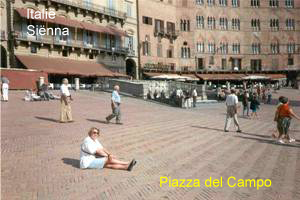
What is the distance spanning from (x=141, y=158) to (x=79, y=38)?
35517mm

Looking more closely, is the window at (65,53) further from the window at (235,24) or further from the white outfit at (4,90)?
the window at (235,24)

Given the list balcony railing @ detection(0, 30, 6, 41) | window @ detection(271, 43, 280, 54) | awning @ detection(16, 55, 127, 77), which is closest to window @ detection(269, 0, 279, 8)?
window @ detection(271, 43, 280, 54)

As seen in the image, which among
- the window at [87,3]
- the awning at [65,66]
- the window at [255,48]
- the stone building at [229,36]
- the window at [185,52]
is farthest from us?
the window at [255,48]

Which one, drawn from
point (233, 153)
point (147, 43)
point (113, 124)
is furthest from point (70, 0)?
point (233, 153)

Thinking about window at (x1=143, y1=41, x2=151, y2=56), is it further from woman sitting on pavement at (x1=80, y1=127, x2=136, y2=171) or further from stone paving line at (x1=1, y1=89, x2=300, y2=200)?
woman sitting on pavement at (x1=80, y1=127, x2=136, y2=171)

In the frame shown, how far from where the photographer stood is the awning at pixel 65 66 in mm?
37688

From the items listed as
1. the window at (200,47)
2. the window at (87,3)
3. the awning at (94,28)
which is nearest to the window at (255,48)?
the window at (200,47)

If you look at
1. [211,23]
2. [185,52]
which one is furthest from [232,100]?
[211,23]

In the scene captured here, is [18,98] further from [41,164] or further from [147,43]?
[147,43]

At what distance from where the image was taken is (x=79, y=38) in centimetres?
4484

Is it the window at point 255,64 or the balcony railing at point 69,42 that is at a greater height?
the balcony railing at point 69,42

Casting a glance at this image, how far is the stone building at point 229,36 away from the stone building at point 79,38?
24.1ft

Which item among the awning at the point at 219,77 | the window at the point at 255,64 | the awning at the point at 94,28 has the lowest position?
the awning at the point at 219,77

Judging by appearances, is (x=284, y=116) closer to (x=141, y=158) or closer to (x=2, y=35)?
(x=141, y=158)
